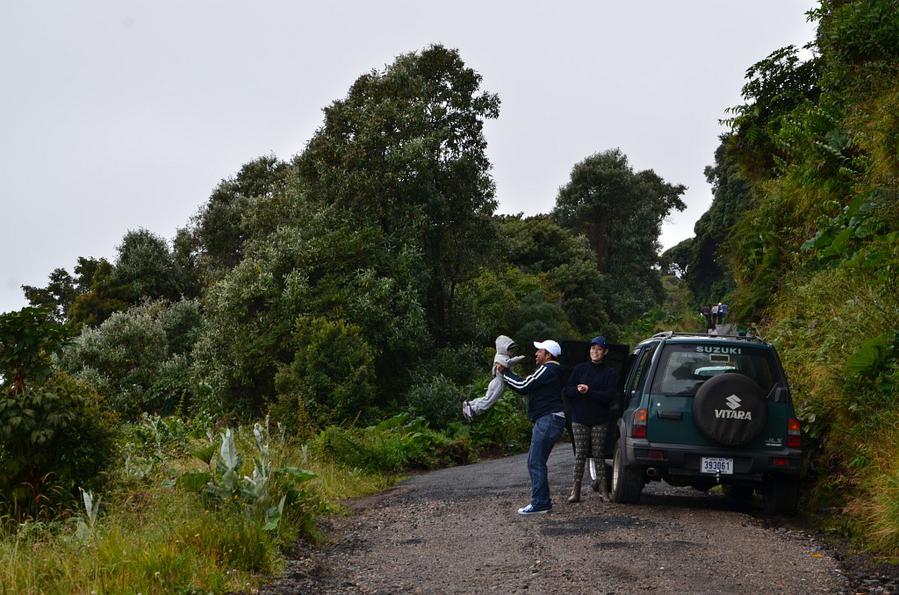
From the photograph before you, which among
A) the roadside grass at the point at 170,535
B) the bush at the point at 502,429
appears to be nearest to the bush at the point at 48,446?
the roadside grass at the point at 170,535

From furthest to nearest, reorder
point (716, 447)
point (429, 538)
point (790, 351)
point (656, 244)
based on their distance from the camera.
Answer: point (656, 244) → point (790, 351) → point (716, 447) → point (429, 538)

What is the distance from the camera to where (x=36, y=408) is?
10.4m

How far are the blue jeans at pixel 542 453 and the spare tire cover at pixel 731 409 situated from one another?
162 cm

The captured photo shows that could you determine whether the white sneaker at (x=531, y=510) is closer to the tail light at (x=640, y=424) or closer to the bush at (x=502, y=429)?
the tail light at (x=640, y=424)

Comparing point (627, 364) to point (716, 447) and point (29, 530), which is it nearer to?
point (716, 447)

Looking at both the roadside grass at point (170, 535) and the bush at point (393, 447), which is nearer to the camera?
the roadside grass at point (170, 535)

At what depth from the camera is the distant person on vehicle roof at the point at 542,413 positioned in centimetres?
1068

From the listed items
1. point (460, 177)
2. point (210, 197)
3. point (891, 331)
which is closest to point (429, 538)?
point (891, 331)

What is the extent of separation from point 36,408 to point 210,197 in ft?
136

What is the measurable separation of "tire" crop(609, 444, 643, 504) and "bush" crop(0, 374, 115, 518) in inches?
233

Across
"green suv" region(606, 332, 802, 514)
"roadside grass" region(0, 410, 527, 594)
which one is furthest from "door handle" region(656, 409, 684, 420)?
"roadside grass" region(0, 410, 527, 594)

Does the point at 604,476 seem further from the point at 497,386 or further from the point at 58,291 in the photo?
the point at 58,291

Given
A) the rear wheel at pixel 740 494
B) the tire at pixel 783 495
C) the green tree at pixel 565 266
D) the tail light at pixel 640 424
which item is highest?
the green tree at pixel 565 266

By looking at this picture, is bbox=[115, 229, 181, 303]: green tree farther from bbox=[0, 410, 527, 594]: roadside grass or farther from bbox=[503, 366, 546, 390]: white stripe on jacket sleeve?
bbox=[503, 366, 546, 390]: white stripe on jacket sleeve
